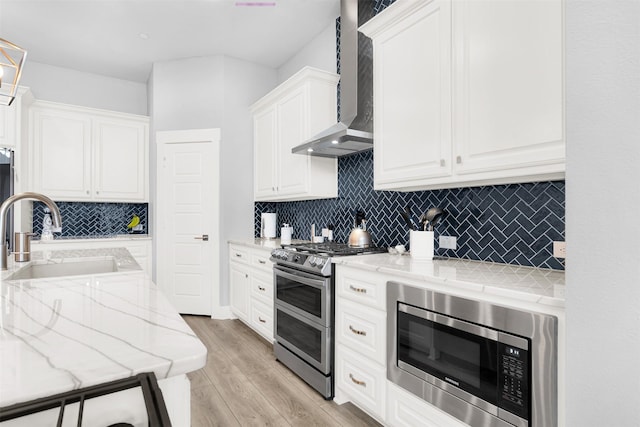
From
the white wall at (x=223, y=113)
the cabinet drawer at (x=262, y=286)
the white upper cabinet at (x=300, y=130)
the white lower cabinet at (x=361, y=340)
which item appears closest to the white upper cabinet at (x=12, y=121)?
the white wall at (x=223, y=113)

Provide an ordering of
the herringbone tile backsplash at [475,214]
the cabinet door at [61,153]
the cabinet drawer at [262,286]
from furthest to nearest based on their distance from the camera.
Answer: the cabinet door at [61,153], the cabinet drawer at [262,286], the herringbone tile backsplash at [475,214]

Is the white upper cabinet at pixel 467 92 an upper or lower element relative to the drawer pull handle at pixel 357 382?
upper

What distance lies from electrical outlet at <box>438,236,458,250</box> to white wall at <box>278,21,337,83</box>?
2.09m

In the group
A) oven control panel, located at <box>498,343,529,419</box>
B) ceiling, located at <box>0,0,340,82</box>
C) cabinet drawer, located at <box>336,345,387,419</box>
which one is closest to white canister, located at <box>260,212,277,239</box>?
ceiling, located at <box>0,0,340,82</box>

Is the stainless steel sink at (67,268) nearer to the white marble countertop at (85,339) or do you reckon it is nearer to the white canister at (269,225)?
the white marble countertop at (85,339)

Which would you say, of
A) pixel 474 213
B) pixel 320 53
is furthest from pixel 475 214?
pixel 320 53

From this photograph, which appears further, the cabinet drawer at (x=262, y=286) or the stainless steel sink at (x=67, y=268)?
the cabinet drawer at (x=262, y=286)

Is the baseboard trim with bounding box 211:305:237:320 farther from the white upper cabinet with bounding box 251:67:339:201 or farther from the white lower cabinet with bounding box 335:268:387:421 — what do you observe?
the white lower cabinet with bounding box 335:268:387:421

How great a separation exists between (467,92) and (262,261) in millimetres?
2301

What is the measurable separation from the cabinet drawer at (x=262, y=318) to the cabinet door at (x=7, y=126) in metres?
3.17

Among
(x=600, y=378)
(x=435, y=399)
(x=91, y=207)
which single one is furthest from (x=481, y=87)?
(x=91, y=207)

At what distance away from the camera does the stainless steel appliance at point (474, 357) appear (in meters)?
1.25

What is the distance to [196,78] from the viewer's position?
4359 millimetres

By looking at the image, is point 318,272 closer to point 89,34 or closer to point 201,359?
point 201,359
